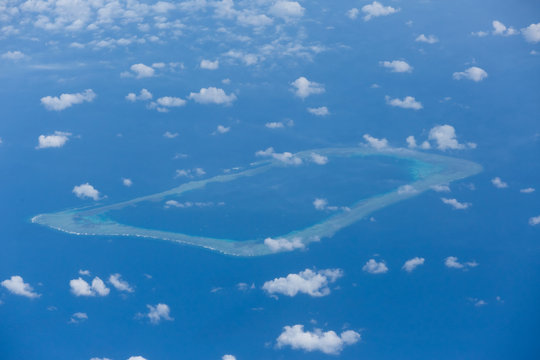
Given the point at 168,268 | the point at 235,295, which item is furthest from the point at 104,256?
the point at 235,295

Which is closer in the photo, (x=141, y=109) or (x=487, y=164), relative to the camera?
(x=487, y=164)

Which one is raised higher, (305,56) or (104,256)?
(305,56)

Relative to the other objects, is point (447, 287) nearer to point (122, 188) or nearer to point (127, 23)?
point (122, 188)

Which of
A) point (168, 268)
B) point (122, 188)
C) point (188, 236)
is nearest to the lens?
point (168, 268)

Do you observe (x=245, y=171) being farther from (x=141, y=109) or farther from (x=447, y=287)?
(x=447, y=287)

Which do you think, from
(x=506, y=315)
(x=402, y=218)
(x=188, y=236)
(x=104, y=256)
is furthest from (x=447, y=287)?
(x=104, y=256)

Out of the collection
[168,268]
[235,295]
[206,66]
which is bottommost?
[235,295]

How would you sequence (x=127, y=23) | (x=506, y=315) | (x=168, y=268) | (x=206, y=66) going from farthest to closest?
(x=127, y=23) < (x=206, y=66) < (x=168, y=268) < (x=506, y=315)
